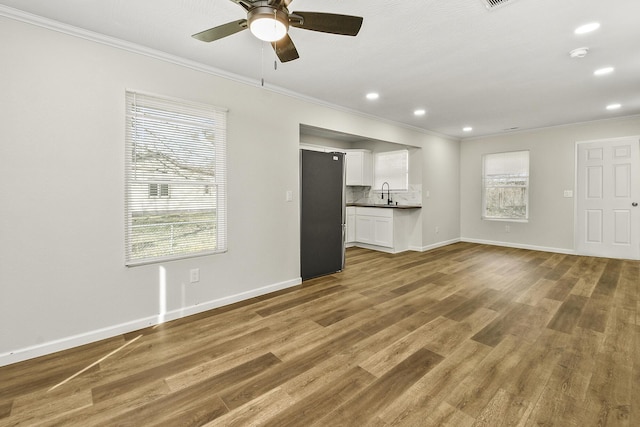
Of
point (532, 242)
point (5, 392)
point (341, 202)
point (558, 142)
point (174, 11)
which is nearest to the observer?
point (5, 392)

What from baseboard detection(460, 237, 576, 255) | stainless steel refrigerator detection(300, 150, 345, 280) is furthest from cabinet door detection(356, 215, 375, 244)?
baseboard detection(460, 237, 576, 255)

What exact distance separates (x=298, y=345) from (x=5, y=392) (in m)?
1.89

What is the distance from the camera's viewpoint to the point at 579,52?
106 inches

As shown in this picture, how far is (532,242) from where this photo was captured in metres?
6.18

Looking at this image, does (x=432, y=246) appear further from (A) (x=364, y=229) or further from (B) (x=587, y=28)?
(B) (x=587, y=28)

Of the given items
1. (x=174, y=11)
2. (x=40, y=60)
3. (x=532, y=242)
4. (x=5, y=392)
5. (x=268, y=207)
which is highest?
(x=174, y=11)

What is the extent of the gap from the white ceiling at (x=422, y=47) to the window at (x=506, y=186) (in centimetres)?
207

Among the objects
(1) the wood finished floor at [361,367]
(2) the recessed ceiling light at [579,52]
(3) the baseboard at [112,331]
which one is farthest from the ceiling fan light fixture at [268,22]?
(2) the recessed ceiling light at [579,52]

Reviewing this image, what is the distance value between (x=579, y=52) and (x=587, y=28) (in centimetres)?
45

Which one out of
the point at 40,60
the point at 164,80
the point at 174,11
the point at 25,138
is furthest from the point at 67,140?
the point at 174,11

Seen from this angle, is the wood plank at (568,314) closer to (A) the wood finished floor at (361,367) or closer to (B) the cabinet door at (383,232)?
(A) the wood finished floor at (361,367)

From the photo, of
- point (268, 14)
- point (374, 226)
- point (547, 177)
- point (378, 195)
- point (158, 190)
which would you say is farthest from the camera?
point (378, 195)

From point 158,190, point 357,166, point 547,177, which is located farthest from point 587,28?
point 357,166

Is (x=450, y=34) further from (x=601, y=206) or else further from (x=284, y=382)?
(x=601, y=206)
